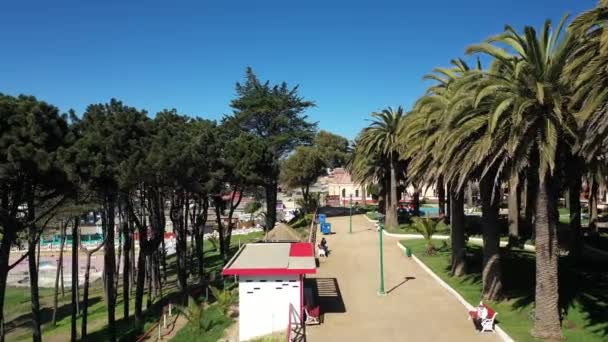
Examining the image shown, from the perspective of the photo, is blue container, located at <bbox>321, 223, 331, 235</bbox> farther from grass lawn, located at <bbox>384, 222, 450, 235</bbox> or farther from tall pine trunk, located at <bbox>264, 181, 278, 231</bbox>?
tall pine trunk, located at <bbox>264, 181, 278, 231</bbox>

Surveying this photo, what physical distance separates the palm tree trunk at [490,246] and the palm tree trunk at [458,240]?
3.98m

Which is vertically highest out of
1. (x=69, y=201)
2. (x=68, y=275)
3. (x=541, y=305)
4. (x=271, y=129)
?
(x=271, y=129)

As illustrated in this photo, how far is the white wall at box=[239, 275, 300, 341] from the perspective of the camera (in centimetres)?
1620

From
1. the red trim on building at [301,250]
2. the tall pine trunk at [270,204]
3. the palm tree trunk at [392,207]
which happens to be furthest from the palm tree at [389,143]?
the red trim on building at [301,250]

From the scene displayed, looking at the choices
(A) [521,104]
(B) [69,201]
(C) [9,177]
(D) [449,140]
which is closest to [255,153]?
(B) [69,201]

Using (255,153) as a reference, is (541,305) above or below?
below

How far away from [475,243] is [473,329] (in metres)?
17.5

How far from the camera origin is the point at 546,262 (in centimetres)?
1460

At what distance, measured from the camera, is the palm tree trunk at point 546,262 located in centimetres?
1444

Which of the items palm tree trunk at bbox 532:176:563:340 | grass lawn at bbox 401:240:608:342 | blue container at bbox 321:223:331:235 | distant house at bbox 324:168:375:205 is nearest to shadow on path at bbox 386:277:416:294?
grass lawn at bbox 401:240:608:342

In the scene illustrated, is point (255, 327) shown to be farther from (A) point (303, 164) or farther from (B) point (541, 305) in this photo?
(A) point (303, 164)

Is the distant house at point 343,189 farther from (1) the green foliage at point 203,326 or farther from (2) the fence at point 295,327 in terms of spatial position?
(2) the fence at point 295,327

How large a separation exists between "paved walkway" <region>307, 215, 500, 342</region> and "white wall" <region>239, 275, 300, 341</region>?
1069 mm

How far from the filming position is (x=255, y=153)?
37.6m
